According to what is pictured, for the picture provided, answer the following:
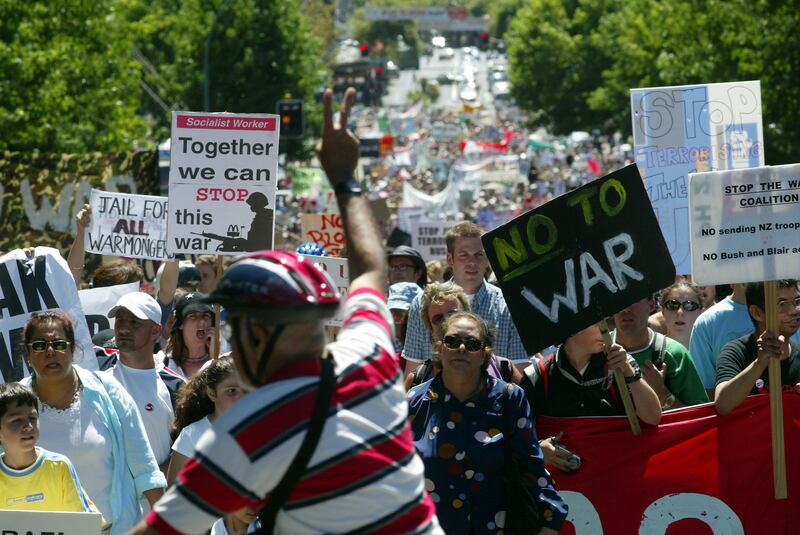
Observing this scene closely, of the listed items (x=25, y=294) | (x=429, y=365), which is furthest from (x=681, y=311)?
(x=25, y=294)

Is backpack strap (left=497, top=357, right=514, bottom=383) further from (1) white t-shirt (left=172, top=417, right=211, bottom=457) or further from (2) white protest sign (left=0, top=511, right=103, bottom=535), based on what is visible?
(2) white protest sign (left=0, top=511, right=103, bottom=535)

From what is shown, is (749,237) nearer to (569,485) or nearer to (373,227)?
(569,485)

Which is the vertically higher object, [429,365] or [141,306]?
[141,306]

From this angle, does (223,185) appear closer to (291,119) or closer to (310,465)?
(310,465)

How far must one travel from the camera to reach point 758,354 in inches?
225

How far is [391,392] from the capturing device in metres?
3.05

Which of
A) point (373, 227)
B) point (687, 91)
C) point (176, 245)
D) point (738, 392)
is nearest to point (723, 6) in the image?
point (687, 91)

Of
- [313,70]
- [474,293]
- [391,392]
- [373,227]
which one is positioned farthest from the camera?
[313,70]

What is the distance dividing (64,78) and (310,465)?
2289cm

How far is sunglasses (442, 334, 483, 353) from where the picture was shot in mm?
5301

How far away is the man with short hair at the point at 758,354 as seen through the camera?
570 centimetres

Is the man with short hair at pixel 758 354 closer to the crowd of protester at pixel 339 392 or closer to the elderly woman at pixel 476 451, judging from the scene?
the crowd of protester at pixel 339 392

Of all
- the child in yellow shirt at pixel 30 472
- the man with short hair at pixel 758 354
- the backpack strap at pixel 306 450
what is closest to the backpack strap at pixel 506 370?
the man with short hair at pixel 758 354

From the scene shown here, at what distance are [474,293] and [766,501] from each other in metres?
A: 2.45
